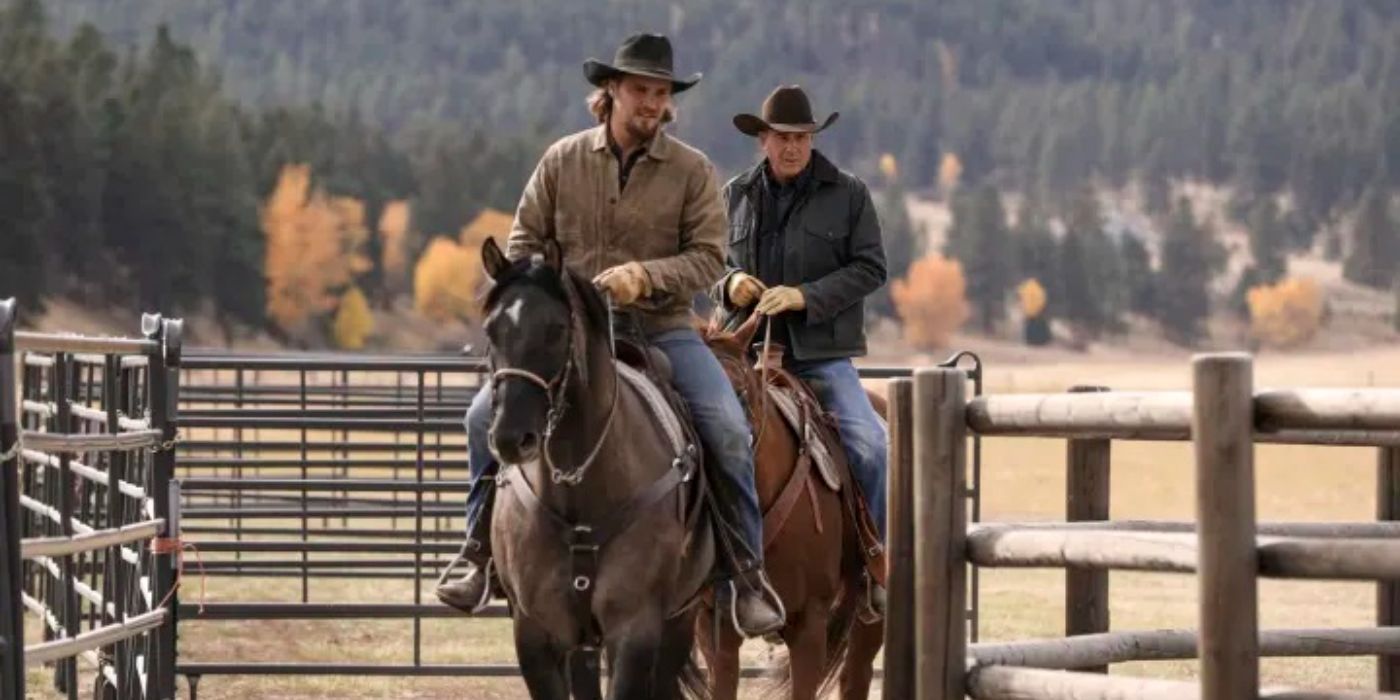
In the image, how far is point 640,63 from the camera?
8.78m

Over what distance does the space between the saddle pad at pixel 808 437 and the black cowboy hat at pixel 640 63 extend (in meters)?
1.38

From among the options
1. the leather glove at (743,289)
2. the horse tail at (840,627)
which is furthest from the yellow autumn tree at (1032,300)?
the leather glove at (743,289)

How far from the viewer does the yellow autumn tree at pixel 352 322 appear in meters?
146

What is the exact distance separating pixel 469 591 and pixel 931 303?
16538 centimetres

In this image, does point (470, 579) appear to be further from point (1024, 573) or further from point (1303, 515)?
point (1303, 515)

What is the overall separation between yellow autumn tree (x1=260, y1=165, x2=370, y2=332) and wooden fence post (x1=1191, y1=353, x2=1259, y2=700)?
13095 cm

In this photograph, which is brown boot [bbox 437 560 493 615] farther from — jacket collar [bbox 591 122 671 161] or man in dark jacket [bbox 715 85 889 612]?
man in dark jacket [bbox 715 85 889 612]

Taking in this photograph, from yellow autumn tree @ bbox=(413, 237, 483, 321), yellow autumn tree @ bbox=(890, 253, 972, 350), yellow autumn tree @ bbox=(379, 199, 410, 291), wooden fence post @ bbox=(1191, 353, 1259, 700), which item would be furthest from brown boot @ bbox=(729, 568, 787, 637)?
yellow autumn tree @ bbox=(890, 253, 972, 350)

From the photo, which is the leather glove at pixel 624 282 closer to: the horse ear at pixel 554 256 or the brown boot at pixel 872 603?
the horse ear at pixel 554 256

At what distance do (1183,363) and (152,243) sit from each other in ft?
235

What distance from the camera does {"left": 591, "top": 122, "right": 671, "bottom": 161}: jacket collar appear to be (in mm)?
8859

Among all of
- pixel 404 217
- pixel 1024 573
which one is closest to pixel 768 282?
pixel 1024 573

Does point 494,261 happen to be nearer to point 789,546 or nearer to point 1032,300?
point 789,546

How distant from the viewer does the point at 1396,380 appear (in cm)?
12100
